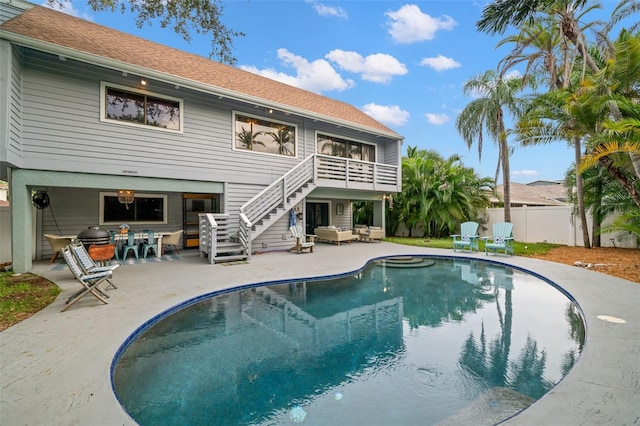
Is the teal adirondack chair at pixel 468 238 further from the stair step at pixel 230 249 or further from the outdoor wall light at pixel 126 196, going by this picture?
the outdoor wall light at pixel 126 196

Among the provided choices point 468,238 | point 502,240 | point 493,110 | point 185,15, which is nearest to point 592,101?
point 502,240

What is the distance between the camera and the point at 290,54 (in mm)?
16594

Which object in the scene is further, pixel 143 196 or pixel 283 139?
pixel 283 139

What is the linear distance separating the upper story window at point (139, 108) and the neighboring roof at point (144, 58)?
2.66 feet

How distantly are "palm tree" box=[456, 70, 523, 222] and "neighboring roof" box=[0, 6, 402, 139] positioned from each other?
382 cm

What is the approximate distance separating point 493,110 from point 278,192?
10.1 m

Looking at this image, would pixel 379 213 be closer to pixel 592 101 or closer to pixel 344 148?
pixel 344 148

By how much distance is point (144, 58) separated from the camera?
8.50 m

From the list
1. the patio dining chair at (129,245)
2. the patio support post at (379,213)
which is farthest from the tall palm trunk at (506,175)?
the patio dining chair at (129,245)

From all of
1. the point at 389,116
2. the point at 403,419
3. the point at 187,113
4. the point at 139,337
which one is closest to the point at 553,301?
the point at 403,419

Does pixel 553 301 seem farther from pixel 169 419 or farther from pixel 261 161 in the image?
pixel 261 161

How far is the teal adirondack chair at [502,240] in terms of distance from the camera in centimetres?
948

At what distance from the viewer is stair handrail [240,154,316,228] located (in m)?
9.41

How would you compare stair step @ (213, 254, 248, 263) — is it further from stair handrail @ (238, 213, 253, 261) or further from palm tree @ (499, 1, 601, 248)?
palm tree @ (499, 1, 601, 248)
